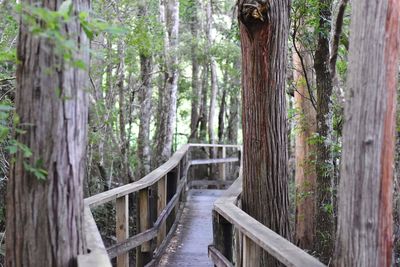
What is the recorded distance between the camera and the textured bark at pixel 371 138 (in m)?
2.70

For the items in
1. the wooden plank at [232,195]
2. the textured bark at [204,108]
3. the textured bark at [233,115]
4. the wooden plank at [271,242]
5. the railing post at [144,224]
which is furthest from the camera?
the textured bark at [233,115]

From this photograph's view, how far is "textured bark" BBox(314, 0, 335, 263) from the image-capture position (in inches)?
323

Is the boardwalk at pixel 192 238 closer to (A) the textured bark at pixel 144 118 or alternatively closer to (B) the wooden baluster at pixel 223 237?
(B) the wooden baluster at pixel 223 237

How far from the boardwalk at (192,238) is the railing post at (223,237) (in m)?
1.82

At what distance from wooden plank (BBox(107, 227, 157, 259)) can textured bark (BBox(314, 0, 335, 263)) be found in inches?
117

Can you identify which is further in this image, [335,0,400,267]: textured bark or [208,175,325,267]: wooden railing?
[208,175,325,267]: wooden railing

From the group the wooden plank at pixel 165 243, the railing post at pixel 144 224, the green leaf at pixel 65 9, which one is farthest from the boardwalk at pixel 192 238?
the green leaf at pixel 65 9

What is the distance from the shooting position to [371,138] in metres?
2.70

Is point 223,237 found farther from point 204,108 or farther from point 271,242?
point 204,108

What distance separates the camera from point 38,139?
2.58 meters

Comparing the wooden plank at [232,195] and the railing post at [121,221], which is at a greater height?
the wooden plank at [232,195]

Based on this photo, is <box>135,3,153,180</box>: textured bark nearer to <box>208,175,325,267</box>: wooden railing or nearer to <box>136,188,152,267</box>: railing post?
<box>136,188,152,267</box>: railing post

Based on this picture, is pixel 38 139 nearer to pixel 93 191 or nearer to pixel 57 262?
pixel 57 262

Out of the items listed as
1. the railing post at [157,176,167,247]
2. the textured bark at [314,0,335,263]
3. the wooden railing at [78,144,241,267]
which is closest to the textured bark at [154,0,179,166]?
the wooden railing at [78,144,241,267]
